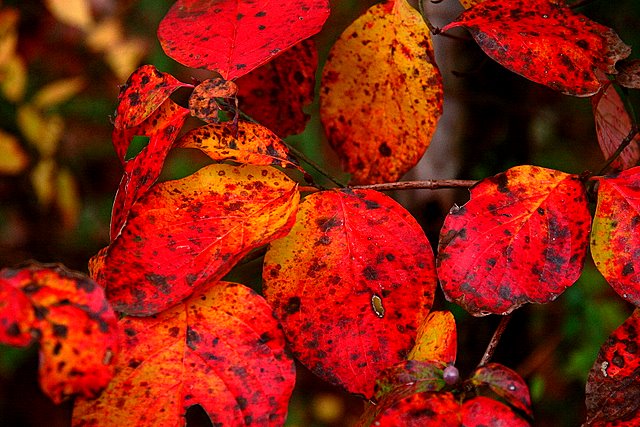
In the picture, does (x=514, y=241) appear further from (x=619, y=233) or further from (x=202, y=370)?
(x=202, y=370)

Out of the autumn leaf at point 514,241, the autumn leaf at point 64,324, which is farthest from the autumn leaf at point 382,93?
the autumn leaf at point 64,324

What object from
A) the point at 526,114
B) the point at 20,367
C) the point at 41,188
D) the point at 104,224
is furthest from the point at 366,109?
the point at 20,367

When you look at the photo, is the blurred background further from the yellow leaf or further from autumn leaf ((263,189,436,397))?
autumn leaf ((263,189,436,397))

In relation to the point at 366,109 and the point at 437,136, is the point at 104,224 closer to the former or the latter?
the point at 437,136

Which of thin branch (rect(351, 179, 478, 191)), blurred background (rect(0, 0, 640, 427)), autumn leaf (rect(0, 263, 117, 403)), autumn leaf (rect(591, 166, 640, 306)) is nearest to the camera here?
autumn leaf (rect(0, 263, 117, 403))

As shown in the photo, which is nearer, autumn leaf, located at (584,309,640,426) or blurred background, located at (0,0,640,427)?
autumn leaf, located at (584,309,640,426)

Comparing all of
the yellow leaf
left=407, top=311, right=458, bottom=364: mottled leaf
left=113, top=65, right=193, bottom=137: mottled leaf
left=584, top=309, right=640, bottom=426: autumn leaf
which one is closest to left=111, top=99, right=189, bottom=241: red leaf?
left=113, top=65, right=193, bottom=137: mottled leaf

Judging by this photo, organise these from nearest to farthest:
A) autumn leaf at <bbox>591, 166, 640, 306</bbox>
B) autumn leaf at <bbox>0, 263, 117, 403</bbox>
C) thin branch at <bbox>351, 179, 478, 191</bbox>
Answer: autumn leaf at <bbox>0, 263, 117, 403</bbox>, autumn leaf at <bbox>591, 166, 640, 306</bbox>, thin branch at <bbox>351, 179, 478, 191</bbox>
